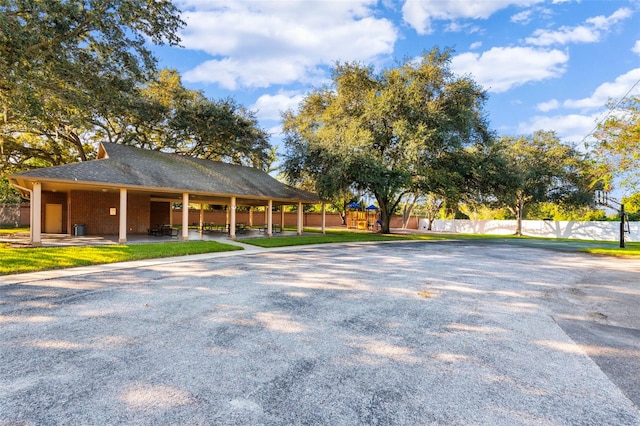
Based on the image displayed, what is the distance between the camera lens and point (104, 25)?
12.3m

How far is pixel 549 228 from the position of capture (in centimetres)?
3244

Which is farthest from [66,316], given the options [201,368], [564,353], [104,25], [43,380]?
[104,25]

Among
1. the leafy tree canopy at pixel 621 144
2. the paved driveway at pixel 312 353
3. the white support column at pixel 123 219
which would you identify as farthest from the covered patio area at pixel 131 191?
the leafy tree canopy at pixel 621 144

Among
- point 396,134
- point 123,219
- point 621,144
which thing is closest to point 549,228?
point 621,144

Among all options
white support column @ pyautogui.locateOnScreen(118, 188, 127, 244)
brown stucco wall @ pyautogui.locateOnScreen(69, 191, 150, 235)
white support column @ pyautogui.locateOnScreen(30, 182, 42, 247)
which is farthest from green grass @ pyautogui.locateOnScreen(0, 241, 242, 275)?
brown stucco wall @ pyautogui.locateOnScreen(69, 191, 150, 235)

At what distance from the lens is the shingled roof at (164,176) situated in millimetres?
13336

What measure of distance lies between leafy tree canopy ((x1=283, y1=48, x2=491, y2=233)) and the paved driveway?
13.2 m

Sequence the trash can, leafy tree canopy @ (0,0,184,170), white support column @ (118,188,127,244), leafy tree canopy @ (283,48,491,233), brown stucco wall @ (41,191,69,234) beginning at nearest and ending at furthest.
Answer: leafy tree canopy @ (0,0,184,170)
white support column @ (118,188,127,244)
the trash can
leafy tree canopy @ (283,48,491,233)
brown stucco wall @ (41,191,69,234)

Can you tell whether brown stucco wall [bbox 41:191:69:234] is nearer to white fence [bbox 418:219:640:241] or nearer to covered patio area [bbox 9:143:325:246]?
covered patio area [bbox 9:143:325:246]

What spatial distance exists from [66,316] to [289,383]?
3961 mm

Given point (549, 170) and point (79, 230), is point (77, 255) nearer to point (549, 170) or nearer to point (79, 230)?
point (79, 230)

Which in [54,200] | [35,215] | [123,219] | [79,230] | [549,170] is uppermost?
[549,170]

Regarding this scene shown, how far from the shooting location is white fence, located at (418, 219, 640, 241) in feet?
91.7

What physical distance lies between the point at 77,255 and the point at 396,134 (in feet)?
57.5
